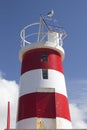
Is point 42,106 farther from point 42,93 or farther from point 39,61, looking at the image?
point 39,61

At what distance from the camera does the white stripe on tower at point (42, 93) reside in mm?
16641

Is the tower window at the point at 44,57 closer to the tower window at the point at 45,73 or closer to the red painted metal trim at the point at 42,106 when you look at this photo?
the tower window at the point at 45,73

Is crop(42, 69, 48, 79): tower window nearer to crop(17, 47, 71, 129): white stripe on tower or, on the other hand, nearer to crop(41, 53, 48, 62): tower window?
crop(17, 47, 71, 129): white stripe on tower

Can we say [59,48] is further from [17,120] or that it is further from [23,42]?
[17,120]

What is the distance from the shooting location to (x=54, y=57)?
18.4 m

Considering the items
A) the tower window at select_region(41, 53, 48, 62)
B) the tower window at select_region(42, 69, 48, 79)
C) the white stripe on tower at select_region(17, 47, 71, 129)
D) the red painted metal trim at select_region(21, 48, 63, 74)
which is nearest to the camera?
the white stripe on tower at select_region(17, 47, 71, 129)

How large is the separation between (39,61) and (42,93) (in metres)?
1.74

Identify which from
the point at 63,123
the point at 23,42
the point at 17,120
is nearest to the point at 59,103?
the point at 63,123

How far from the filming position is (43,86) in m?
17.2

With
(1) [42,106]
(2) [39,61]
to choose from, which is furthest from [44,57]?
(1) [42,106]

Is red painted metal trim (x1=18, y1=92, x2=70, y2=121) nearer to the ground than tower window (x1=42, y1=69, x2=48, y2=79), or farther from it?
nearer to the ground

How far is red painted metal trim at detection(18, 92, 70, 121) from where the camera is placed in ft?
54.9

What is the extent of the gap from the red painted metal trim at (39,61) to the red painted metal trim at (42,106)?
147cm

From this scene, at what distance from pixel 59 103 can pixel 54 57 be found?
2.53 metres
